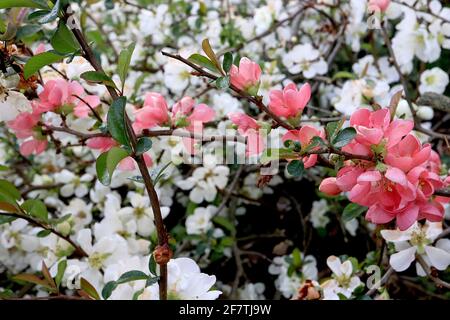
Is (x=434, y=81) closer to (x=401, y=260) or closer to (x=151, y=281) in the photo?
(x=401, y=260)

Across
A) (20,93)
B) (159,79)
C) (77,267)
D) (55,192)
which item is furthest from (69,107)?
(159,79)

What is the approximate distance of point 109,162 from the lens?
2.04 feet

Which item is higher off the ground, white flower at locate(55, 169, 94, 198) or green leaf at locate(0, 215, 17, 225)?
green leaf at locate(0, 215, 17, 225)

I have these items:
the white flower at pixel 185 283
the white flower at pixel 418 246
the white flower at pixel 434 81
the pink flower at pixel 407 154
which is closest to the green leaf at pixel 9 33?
the white flower at pixel 185 283

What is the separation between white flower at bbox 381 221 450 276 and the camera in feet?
2.72

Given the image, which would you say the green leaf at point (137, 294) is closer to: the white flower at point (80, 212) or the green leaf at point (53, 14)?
the green leaf at point (53, 14)

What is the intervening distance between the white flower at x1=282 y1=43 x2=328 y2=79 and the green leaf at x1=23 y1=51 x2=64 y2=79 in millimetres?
907

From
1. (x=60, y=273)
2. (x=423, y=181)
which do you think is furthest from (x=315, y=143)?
(x=60, y=273)

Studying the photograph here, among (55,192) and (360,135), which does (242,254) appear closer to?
(55,192)

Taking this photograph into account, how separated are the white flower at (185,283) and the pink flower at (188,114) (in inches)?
8.7

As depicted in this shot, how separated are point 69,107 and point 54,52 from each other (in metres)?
0.18

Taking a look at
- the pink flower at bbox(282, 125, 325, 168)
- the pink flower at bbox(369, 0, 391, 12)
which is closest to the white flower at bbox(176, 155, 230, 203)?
the pink flower at bbox(369, 0, 391, 12)

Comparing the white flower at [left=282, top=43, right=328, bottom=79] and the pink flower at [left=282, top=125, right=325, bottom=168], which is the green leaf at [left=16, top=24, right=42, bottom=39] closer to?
the pink flower at [left=282, top=125, right=325, bottom=168]

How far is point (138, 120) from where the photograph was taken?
81 cm
